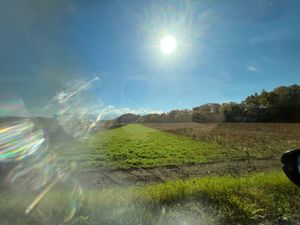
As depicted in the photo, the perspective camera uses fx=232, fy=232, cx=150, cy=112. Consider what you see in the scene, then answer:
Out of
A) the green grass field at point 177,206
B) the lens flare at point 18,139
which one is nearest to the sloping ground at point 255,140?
the green grass field at point 177,206

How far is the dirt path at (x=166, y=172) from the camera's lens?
10.8 m

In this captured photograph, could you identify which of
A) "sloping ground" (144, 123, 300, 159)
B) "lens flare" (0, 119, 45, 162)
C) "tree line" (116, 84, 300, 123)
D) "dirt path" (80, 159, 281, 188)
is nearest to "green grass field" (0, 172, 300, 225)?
"dirt path" (80, 159, 281, 188)

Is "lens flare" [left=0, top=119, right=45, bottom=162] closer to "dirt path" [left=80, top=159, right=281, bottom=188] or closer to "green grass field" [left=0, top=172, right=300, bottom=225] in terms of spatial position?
"dirt path" [left=80, top=159, right=281, bottom=188]

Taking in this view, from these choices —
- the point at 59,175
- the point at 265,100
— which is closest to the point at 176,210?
the point at 59,175

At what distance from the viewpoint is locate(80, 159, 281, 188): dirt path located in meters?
10.8

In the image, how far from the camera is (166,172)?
12.4m

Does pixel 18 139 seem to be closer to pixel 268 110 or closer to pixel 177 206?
pixel 177 206

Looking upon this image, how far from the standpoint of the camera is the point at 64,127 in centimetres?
3531

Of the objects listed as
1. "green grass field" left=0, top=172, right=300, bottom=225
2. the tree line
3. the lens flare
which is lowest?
"green grass field" left=0, top=172, right=300, bottom=225

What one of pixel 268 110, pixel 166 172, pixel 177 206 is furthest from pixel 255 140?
pixel 268 110

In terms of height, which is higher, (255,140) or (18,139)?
(18,139)

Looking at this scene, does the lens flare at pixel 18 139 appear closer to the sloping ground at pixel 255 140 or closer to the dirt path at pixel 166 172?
the dirt path at pixel 166 172

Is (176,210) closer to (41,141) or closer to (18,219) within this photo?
(18,219)

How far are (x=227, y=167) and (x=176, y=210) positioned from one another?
33.2ft
